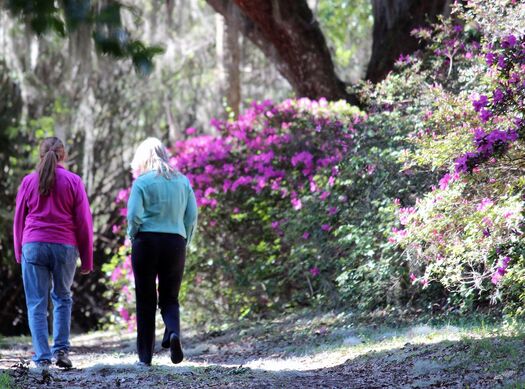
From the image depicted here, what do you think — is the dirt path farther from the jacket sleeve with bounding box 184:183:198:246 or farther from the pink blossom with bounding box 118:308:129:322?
the pink blossom with bounding box 118:308:129:322

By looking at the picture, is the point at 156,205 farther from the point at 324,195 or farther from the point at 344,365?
the point at 324,195

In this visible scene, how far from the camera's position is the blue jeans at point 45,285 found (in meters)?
6.75

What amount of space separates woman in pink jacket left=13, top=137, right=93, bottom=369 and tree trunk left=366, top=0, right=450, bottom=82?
587cm

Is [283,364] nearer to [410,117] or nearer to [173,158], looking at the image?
[410,117]

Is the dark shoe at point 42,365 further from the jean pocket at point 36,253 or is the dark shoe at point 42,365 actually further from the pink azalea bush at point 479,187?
the pink azalea bush at point 479,187

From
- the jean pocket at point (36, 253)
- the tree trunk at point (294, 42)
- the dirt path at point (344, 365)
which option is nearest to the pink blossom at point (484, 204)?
the dirt path at point (344, 365)

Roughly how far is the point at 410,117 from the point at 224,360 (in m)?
2.89

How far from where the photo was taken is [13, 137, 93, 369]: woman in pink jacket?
6746mm

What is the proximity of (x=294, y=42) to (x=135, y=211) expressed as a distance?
20.1 ft

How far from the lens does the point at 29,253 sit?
6734 mm

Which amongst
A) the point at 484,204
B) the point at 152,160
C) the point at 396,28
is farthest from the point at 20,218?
the point at 396,28

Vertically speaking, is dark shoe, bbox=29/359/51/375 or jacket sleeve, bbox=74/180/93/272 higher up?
jacket sleeve, bbox=74/180/93/272

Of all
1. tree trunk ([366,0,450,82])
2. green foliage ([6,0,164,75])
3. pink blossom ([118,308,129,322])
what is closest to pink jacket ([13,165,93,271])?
green foliage ([6,0,164,75])

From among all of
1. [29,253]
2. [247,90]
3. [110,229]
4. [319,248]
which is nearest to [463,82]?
[319,248]
